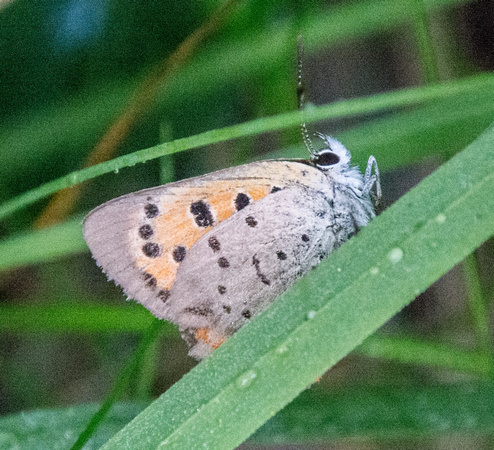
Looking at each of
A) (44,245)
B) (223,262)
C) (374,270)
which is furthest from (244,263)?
(44,245)

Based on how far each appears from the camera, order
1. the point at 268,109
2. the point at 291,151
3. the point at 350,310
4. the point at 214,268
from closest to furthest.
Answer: the point at 350,310 → the point at 214,268 → the point at 291,151 → the point at 268,109

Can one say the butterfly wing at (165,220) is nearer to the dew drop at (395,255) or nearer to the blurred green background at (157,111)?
the dew drop at (395,255)

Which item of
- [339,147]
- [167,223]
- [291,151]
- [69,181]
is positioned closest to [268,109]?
[291,151]

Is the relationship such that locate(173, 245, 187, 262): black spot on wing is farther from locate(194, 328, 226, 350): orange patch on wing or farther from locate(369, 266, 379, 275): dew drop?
locate(369, 266, 379, 275): dew drop

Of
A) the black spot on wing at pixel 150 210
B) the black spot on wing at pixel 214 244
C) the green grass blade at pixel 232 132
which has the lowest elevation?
the black spot on wing at pixel 214 244

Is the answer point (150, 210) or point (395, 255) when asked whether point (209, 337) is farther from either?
point (395, 255)

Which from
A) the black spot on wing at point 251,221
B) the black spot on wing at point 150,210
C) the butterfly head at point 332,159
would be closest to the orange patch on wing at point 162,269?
the black spot on wing at point 150,210

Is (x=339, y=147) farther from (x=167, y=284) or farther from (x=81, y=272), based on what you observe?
(x=81, y=272)
